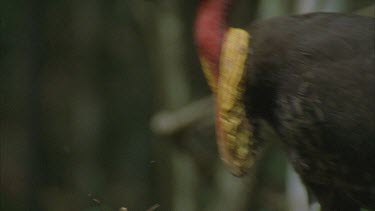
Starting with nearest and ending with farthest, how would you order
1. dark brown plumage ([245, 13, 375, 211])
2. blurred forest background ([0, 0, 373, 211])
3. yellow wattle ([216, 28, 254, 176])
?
1. dark brown plumage ([245, 13, 375, 211])
2. yellow wattle ([216, 28, 254, 176])
3. blurred forest background ([0, 0, 373, 211])

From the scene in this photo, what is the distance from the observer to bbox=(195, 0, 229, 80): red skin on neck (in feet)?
6.31

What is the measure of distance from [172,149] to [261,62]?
79cm

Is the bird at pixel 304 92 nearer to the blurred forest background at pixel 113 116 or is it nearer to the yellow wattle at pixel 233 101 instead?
the yellow wattle at pixel 233 101

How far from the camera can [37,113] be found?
2.67m

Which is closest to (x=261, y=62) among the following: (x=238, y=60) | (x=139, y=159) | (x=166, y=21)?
(x=238, y=60)

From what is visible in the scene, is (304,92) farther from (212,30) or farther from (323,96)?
(212,30)

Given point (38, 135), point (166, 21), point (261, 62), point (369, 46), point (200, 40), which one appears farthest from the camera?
point (38, 135)

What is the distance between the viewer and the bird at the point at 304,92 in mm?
1687

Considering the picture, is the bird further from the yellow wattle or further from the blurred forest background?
the blurred forest background

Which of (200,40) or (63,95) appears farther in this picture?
(63,95)

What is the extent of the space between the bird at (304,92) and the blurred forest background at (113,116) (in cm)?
51

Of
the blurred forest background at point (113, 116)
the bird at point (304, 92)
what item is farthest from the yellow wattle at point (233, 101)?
the blurred forest background at point (113, 116)

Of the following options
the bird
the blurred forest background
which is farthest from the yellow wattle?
the blurred forest background

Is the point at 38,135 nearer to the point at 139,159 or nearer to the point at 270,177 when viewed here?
the point at 139,159
